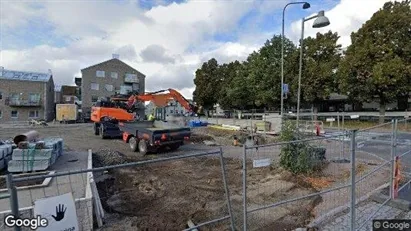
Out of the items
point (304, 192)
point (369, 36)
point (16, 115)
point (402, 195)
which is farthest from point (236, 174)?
point (16, 115)

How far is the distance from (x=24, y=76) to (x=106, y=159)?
5071cm

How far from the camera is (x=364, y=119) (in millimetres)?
31984

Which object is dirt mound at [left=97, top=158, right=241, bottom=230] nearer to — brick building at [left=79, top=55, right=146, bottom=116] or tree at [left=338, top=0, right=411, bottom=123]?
tree at [left=338, top=0, right=411, bottom=123]

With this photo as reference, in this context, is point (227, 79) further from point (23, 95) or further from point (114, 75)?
point (23, 95)

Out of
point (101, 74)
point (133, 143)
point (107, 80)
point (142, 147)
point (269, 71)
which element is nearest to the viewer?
point (142, 147)

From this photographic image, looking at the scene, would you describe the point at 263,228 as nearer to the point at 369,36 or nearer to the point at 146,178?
the point at 146,178

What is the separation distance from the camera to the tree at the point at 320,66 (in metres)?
34.3

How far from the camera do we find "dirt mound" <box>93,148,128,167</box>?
13031 mm

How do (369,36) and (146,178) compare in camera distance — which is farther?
(369,36)

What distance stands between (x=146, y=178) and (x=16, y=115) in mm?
52990

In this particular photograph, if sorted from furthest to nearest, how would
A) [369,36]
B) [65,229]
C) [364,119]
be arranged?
[364,119] → [369,36] → [65,229]

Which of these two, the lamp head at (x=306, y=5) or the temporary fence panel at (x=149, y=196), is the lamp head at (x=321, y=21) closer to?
the lamp head at (x=306, y=5)

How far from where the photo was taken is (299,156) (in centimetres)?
979

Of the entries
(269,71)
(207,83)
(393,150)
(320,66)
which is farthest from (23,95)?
(393,150)
